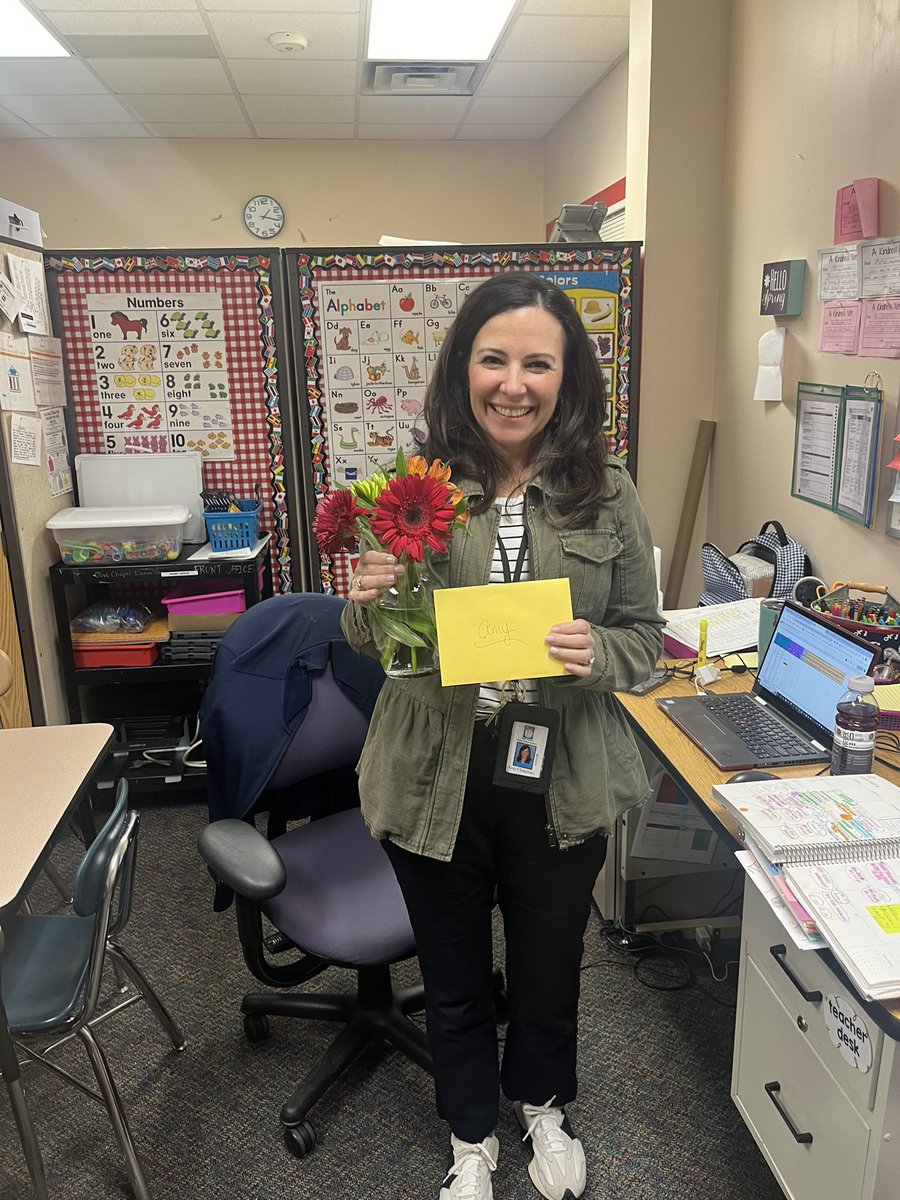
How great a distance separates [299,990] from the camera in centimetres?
209

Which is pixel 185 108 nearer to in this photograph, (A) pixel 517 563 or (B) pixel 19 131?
(B) pixel 19 131

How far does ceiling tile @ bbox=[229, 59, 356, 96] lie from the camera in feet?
14.1

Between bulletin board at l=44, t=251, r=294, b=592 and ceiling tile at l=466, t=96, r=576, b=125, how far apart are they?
288cm

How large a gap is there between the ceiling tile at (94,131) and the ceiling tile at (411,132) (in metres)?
1.39

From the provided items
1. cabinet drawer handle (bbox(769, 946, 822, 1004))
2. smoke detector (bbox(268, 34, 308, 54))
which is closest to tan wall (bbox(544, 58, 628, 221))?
smoke detector (bbox(268, 34, 308, 54))

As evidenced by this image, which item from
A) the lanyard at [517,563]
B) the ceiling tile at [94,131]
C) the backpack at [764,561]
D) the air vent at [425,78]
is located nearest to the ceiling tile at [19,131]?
the ceiling tile at [94,131]

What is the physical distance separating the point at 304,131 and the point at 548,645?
17.7 feet

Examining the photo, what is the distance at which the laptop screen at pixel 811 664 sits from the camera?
5.38 ft

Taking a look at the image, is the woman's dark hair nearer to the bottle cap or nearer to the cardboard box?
the bottle cap

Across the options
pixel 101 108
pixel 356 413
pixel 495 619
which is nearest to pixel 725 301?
pixel 356 413

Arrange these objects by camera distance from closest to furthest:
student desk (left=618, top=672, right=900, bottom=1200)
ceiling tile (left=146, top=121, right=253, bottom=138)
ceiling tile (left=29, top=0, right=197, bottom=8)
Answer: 1. student desk (left=618, top=672, right=900, bottom=1200)
2. ceiling tile (left=29, top=0, right=197, bottom=8)
3. ceiling tile (left=146, top=121, right=253, bottom=138)

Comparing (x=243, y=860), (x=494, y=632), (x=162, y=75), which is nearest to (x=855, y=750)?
(x=494, y=632)

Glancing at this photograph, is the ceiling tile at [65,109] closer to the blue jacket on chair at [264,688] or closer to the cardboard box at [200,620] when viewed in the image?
the cardboard box at [200,620]

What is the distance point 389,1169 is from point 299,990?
555 millimetres
